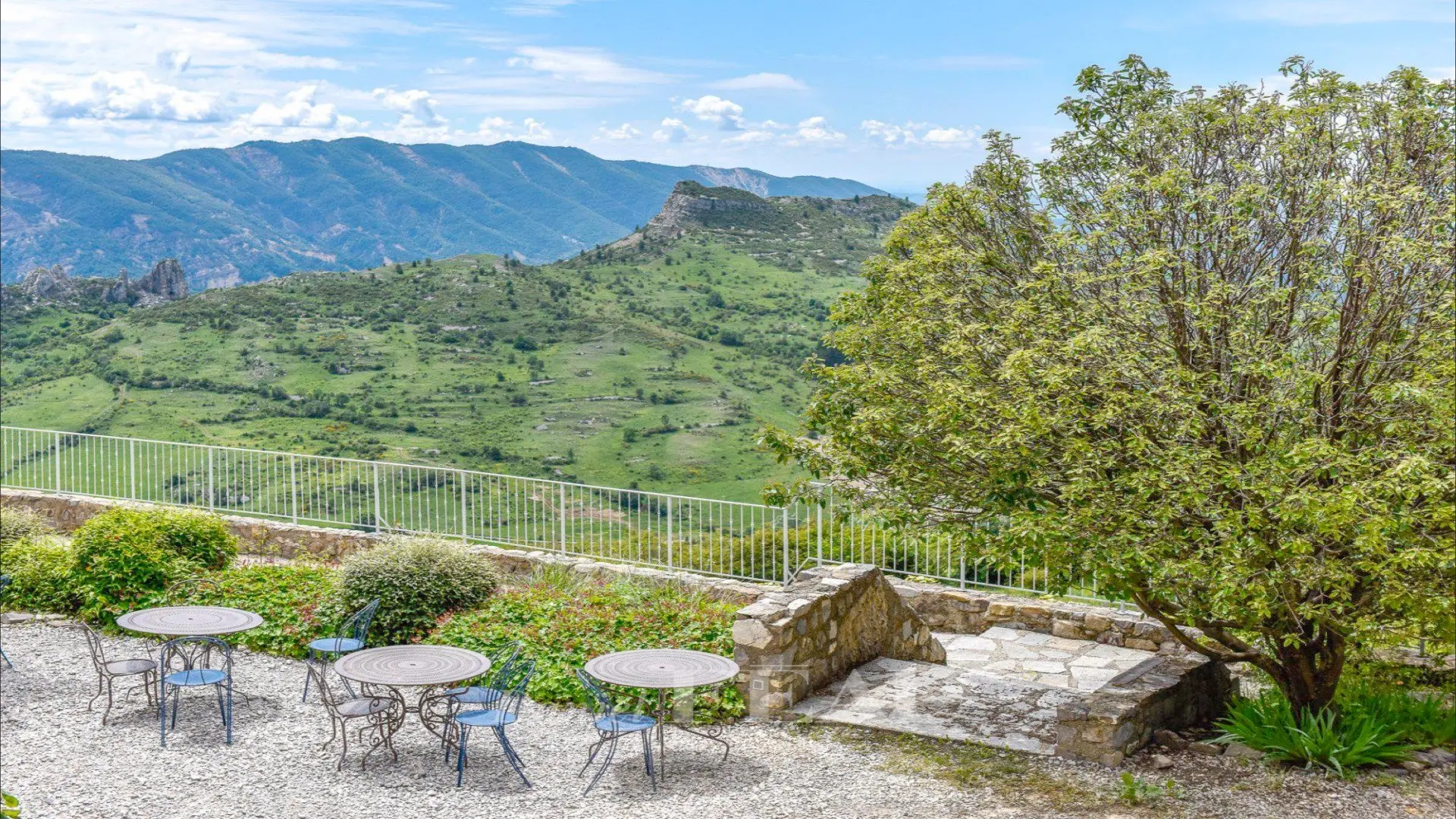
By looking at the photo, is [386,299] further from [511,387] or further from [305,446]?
[305,446]

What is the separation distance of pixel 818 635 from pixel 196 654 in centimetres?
496

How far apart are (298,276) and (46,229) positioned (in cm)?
11708

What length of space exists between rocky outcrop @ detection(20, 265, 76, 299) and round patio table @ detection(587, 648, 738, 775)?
247 feet

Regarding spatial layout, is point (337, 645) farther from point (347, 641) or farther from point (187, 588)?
point (187, 588)

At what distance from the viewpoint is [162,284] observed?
77.8 metres

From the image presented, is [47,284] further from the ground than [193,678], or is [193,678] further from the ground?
[47,284]

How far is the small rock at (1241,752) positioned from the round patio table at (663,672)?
10.3 ft

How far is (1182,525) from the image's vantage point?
Answer: 23.1 feet

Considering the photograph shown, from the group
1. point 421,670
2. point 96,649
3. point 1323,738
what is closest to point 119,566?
point 96,649

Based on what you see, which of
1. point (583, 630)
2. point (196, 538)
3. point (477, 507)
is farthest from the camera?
point (477, 507)

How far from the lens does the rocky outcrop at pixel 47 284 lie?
71.0 meters

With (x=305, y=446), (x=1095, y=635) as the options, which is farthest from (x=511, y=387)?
(x=1095, y=635)

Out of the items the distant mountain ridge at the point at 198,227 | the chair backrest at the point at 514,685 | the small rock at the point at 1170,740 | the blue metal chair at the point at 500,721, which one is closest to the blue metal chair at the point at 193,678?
the blue metal chair at the point at 500,721

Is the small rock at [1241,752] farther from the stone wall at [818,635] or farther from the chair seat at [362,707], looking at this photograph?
the chair seat at [362,707]
